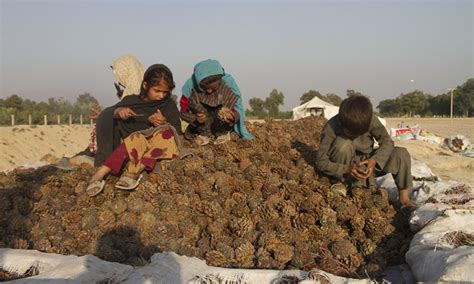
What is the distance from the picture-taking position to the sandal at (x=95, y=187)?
3.57 metres

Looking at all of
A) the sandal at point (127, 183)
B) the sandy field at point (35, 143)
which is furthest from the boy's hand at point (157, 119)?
the sandy field at point (35, 143)

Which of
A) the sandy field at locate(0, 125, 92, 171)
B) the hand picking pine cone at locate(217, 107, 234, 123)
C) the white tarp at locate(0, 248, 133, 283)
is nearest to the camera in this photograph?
Result: the white tarp at locate(0, 248, 133, 283)

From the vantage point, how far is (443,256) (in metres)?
2.49

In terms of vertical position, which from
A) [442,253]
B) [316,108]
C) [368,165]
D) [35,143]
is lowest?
[35,143]

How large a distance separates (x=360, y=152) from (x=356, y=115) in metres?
0.51

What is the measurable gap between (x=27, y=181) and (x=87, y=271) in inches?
78.5

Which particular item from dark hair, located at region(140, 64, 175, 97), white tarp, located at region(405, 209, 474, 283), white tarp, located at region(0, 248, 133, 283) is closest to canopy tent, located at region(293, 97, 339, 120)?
dark hair, located at region(140, 64, 175, 97)

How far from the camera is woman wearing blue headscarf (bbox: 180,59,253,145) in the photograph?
486 centimetres

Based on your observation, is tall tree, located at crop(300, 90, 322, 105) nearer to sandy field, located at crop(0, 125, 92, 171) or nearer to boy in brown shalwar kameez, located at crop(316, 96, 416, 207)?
sandy field, located at crop(0, 125, 92, 171)

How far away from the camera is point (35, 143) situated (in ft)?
56.6

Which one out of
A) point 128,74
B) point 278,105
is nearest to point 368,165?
point 128,74

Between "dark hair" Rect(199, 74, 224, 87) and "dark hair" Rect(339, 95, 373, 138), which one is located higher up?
"dark hair" Rect(199, 74, 224, 87)

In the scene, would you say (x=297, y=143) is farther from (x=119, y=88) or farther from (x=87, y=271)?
(x=87, y=271)

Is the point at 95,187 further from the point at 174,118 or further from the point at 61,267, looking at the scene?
the point at 174,118
